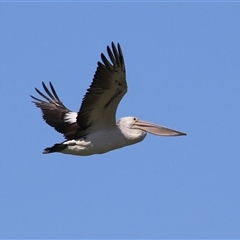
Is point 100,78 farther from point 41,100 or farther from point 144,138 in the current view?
point 41,100

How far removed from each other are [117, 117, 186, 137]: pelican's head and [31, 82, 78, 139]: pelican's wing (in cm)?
97

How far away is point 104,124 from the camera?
13.7 metres

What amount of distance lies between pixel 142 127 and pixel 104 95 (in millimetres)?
1534

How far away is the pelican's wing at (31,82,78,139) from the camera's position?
1442 cm

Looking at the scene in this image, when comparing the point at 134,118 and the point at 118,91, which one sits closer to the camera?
the point at 118,91

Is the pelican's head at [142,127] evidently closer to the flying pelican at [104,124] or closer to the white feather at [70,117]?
the flying pelican at [104,124]

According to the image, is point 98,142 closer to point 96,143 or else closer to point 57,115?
point 96,143

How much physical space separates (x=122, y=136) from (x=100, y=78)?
61.0 inches

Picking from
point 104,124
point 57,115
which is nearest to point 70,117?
point 57,115

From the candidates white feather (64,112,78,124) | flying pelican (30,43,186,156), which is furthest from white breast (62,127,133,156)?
white feather (64,112,78,124)

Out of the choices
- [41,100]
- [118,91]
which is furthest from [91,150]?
[41,100]

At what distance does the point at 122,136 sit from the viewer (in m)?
13.8

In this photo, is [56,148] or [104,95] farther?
[56,148]

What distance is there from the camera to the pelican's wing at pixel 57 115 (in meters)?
14.4
